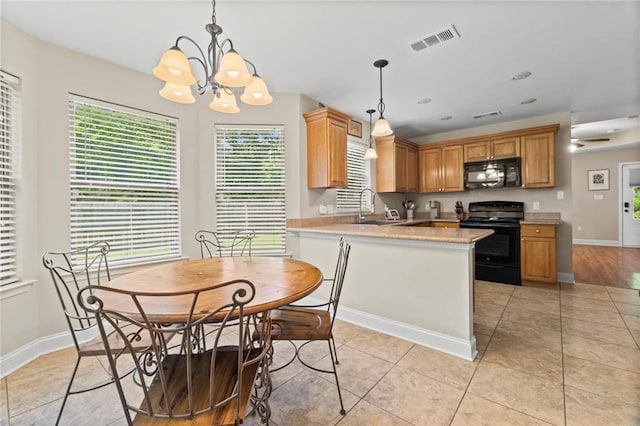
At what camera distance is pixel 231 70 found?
59.9 inches

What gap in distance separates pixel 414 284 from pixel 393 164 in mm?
2800

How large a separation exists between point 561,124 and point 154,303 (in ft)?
18.4

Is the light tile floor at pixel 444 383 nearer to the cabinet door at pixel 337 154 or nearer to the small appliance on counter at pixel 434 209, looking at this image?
the cabinet door at pixel 337 154

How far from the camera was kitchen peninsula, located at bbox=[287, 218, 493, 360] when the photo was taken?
226 cm

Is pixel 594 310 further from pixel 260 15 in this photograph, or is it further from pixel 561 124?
pixel 260 15

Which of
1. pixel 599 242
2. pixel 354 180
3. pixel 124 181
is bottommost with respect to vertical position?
pixel 599 242

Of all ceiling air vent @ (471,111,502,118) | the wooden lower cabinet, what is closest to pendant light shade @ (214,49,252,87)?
ceiling air vent @ (471,111,502,118)

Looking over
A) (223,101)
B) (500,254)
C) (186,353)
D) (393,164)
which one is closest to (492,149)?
(393,164)

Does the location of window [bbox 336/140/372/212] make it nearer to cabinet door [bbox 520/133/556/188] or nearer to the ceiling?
the ceiling

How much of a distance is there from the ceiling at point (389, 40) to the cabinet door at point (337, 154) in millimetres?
441

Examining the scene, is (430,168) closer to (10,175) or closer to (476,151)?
(476,151)

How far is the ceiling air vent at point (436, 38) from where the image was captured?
232 cm

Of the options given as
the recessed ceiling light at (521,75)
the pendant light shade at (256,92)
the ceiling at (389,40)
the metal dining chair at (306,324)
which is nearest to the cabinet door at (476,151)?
the ceiling at (389,40)

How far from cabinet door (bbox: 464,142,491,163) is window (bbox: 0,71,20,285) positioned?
5651 mm
